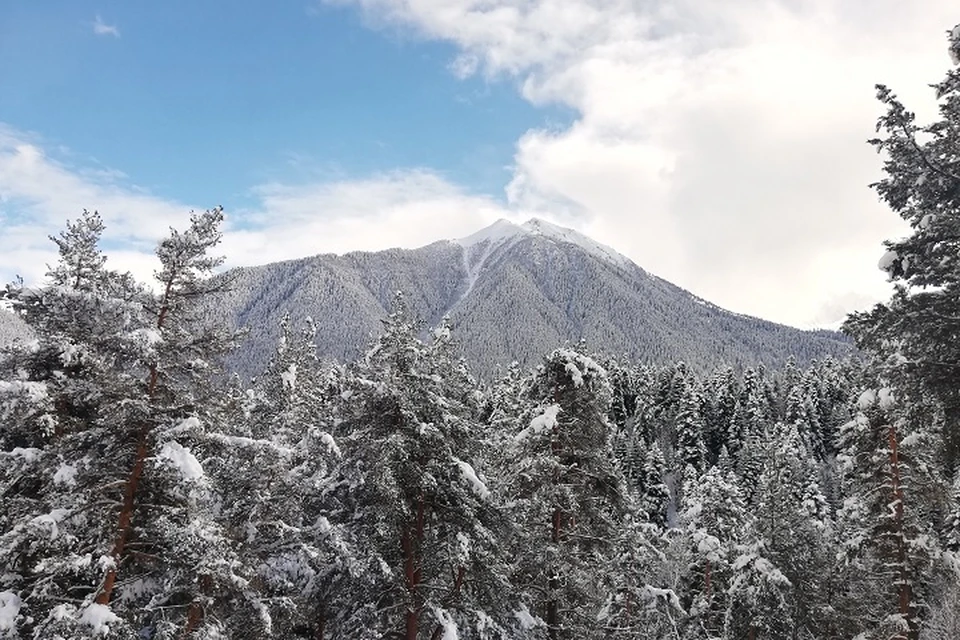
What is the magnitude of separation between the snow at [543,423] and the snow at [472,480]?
90.0 inches

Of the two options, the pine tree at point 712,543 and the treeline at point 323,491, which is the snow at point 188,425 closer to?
the treeline at point 323,491

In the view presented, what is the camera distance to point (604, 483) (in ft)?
55.2

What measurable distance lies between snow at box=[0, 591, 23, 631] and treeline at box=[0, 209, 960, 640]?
0.03 m

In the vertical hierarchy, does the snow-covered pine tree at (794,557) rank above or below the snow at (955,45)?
below

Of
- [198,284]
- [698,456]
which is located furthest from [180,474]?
[698,456]

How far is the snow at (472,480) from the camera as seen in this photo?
1349 centimetres

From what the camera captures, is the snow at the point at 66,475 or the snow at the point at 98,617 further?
the snow at the point at 66,475

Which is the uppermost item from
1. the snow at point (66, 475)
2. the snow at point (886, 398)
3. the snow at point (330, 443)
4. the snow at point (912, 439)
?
the snow at point (886, 398)

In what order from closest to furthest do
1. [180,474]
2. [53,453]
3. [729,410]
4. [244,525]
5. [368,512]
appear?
[180,474] < [53,453] < [368,512] < [244,525] < [729,410]

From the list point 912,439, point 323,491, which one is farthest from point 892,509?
point 323,491

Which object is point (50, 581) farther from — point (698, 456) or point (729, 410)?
point (729, 410)

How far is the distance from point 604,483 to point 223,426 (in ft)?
31.5

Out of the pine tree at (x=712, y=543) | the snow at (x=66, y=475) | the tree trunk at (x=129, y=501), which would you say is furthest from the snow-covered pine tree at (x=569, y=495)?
the pine tree at (x=712, y=543)

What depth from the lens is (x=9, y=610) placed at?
9688 mm
